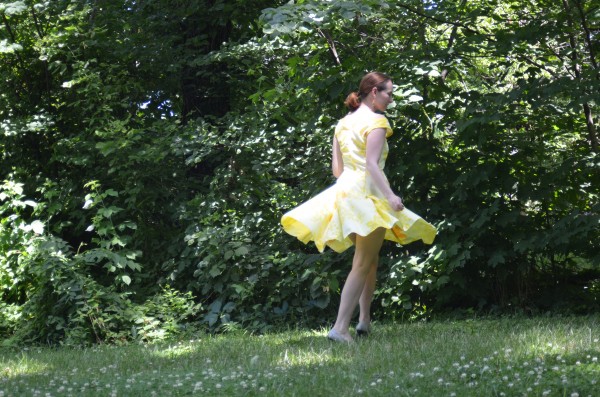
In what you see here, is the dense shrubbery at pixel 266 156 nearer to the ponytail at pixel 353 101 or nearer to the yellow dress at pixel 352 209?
the ponytail at pixel 353 101

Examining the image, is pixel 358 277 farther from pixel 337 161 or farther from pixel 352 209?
pixel 337 161

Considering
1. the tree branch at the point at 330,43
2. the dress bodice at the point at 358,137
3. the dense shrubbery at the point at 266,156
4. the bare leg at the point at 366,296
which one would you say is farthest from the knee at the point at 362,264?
the tree branch at the point at 330,43

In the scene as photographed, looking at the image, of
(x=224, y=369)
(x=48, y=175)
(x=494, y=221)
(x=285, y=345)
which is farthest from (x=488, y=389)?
(x=48, y=175)

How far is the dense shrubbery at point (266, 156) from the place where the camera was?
26.6 feet

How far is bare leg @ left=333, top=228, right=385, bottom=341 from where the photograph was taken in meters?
6.50

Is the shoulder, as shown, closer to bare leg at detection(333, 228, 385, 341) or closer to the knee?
bare leg at detection(333, 228, 385, 341)

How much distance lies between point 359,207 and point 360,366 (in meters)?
1.45

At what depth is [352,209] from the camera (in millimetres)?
6406

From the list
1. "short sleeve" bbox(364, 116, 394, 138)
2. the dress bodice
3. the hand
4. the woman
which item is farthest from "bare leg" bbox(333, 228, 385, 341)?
"short sleeve" bbox(364, 116, 394, 138)

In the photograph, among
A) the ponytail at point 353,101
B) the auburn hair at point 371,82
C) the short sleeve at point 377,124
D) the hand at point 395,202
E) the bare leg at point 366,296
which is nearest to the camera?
the hand at point 395,202

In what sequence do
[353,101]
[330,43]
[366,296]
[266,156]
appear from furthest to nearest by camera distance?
[266,156]
[330,43]
[366,296]
[353,101]

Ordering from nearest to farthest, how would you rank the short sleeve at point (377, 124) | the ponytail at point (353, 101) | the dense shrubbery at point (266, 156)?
the short sleeve at point (377, 124) → the ponytail at point (353, 101) → the dense shrubbery at point (266, 156)

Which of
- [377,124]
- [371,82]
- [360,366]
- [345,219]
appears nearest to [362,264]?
[345,219]

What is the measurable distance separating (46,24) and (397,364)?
8.40m
